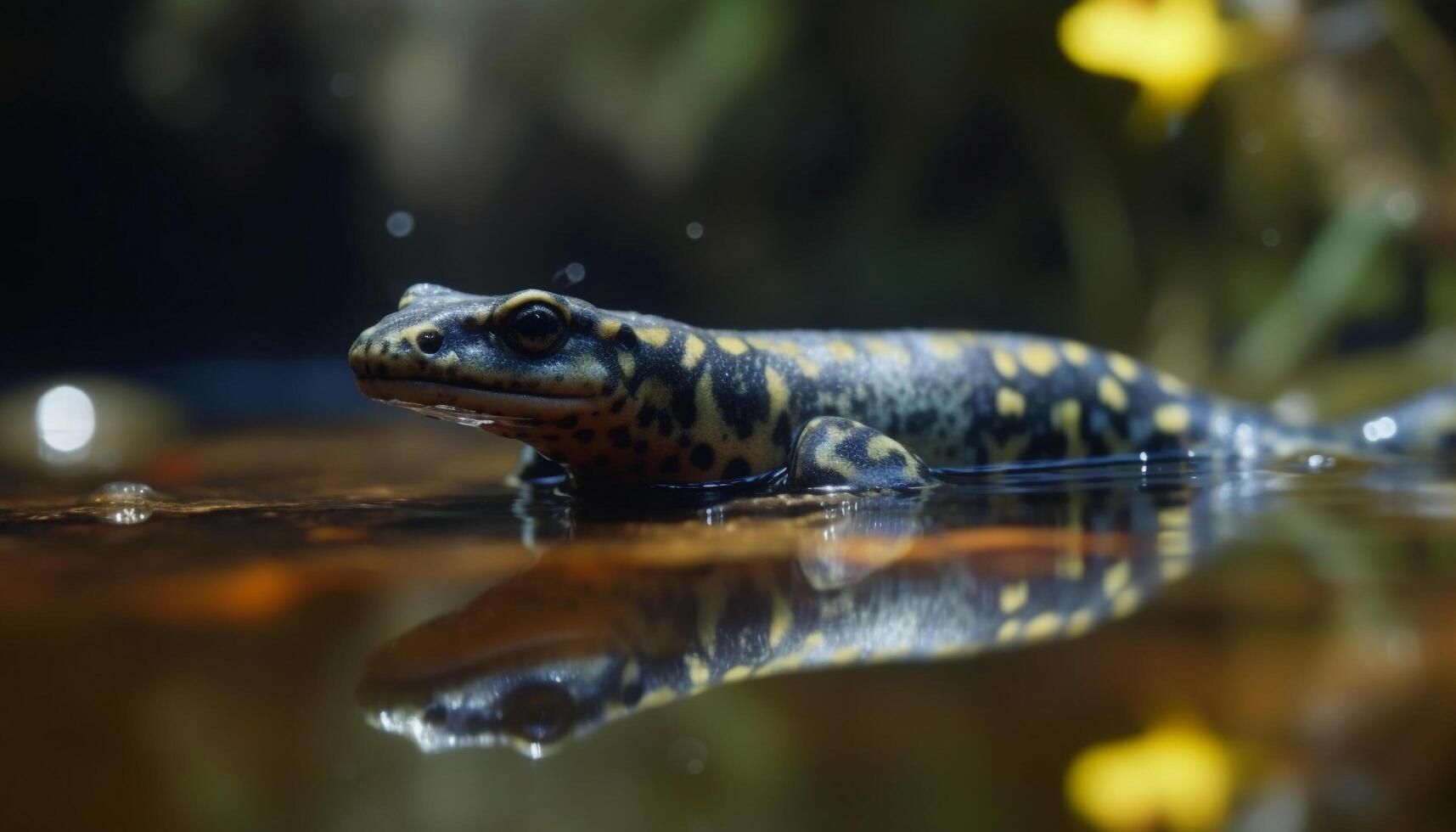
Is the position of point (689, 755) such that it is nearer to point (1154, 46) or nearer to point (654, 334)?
point (654, 334)

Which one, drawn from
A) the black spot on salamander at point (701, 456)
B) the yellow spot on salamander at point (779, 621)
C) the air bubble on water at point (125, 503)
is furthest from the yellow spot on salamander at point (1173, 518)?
the air bubble on water at point (125, 503)

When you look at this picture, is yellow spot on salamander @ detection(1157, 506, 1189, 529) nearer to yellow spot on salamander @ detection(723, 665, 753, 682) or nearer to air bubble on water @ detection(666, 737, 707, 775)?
yellow spot on salamander @ detection(723, 665, 753, 682)

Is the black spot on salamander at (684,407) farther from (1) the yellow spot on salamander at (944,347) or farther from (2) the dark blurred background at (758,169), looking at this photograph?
(2) the dark blurred background at (758,169)

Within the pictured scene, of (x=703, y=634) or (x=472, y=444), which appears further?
(x=472, y=444)

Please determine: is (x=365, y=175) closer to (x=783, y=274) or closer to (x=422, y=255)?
(x=422, y=255)

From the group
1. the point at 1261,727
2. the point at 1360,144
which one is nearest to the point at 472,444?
the point at 1261,727

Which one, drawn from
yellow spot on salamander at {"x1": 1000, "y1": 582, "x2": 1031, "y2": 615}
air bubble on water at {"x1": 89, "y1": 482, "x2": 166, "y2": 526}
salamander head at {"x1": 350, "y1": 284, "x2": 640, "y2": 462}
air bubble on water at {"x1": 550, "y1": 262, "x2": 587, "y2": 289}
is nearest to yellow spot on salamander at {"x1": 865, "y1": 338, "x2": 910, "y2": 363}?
salamander head at {"x1": 350, "y1": 284, "x2": 640, "y2": 462}

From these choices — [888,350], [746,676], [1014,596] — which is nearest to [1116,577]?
[1014,596]
